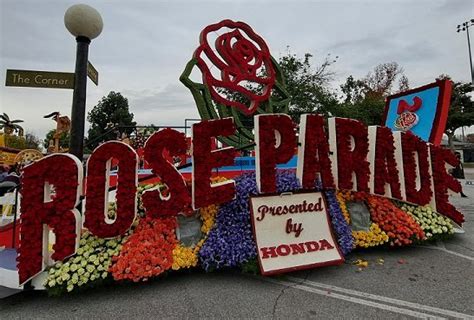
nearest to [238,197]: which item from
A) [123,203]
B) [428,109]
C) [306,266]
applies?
[306,266]

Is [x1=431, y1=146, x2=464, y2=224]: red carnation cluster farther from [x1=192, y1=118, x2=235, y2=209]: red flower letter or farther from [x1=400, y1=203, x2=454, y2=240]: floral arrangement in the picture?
[x1=192, y1=118, x2=235, y2=209]: red flower letter

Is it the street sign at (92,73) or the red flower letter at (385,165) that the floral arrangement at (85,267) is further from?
the red flower letter at (385,165)

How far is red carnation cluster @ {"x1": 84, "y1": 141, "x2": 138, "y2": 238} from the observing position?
11.6 feet

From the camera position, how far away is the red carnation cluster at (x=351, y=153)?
485 cm

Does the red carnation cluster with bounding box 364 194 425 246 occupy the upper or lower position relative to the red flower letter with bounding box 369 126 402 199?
lower

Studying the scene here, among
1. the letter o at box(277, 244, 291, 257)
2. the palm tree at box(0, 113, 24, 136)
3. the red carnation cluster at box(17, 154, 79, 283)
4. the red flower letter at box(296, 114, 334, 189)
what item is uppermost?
the palm tree at box(0, 113, 24, 136)

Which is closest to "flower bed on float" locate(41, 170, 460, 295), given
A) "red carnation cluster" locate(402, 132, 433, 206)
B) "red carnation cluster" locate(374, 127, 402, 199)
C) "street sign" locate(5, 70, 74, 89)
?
"red carnation cluster" locate(374, 127, 402, 199)

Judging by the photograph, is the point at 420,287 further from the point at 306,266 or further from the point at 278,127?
the point at 278,127

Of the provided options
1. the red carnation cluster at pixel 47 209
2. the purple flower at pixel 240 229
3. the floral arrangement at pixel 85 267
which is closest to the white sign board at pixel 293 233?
the purple flower at pixel 240 229

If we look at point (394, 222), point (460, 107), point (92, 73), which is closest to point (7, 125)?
point (92, 73)

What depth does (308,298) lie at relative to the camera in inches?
134

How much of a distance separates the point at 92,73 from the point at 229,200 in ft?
8.80

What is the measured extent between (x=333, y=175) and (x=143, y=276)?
132 inches

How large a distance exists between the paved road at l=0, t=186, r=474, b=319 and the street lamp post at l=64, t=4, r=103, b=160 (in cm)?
192
